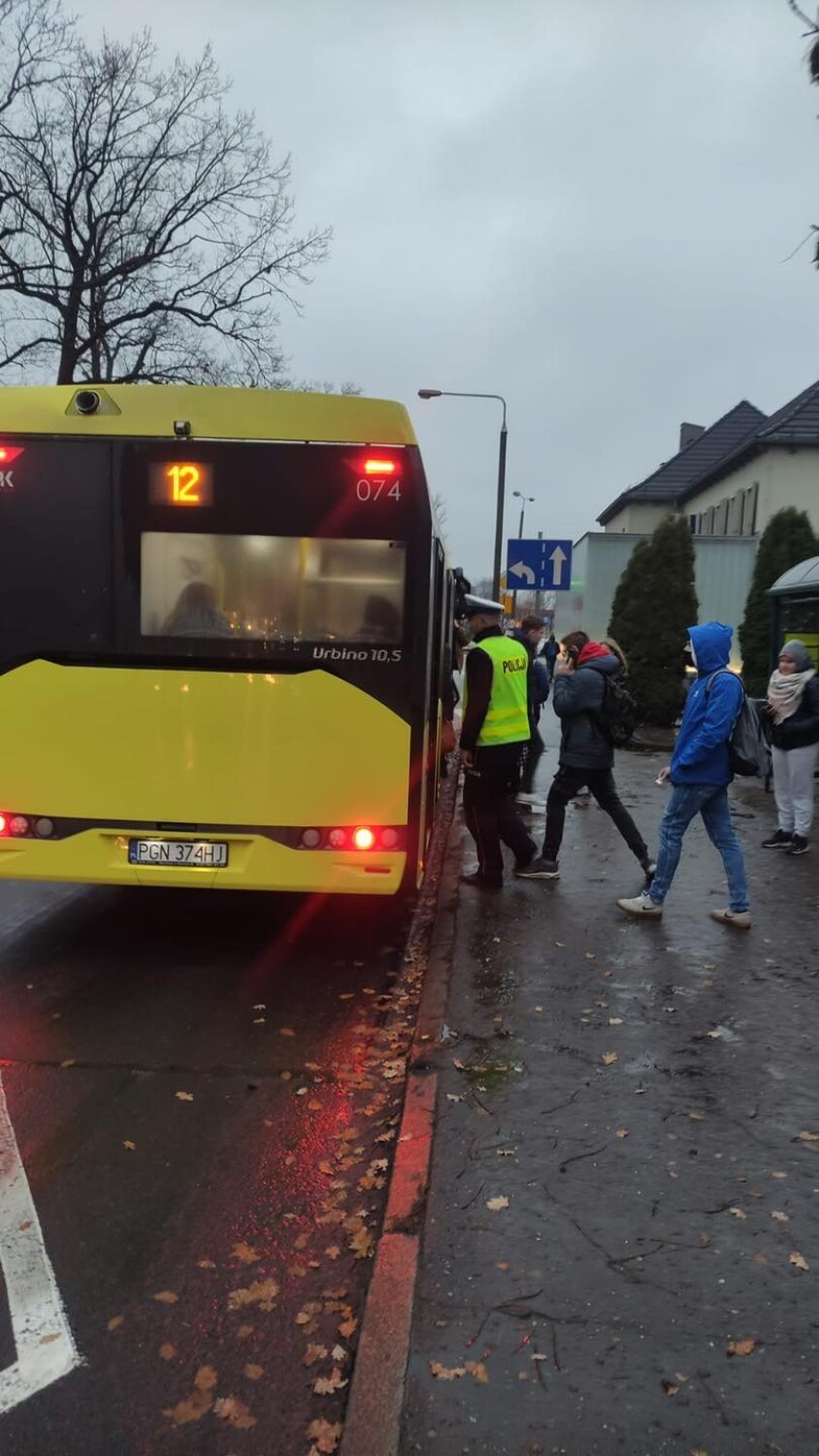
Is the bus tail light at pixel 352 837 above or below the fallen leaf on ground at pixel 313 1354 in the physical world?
above

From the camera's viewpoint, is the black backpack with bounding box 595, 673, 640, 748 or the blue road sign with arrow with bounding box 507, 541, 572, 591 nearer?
the black backpack with bounding box 595, 673, 640, 748

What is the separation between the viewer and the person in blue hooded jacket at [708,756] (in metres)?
6.31

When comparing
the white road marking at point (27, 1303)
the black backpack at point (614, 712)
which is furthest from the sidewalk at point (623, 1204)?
the black backpack at point (614, 712)

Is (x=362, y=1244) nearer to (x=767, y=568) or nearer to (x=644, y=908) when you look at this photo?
(x=644, y=908)

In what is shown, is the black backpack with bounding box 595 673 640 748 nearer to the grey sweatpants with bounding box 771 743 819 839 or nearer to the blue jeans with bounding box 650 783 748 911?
the blue jeans with bounding box 650 783 748 911

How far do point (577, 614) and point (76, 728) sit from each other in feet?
71.0

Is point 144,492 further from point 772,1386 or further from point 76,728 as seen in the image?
point 772,1386

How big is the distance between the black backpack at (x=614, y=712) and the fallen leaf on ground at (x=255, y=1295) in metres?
4.94

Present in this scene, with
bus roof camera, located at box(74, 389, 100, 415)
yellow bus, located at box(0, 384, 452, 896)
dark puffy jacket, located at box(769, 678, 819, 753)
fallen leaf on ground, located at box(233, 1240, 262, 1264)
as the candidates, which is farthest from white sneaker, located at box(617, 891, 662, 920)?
bus roof camera, located at box(74, 389, 100, 415)

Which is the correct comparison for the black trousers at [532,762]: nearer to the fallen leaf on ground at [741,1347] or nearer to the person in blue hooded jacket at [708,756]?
the person in blue hooded jacket at [708,756]

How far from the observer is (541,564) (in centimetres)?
1592

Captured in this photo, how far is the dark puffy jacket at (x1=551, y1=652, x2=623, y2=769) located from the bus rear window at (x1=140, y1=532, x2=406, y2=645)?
2093 mm

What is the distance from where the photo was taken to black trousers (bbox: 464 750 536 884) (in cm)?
766

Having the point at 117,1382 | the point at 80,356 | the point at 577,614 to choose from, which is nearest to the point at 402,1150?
the point at 117,1382
